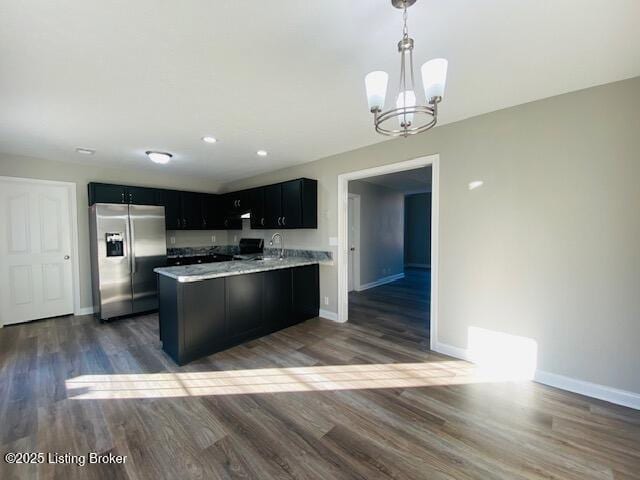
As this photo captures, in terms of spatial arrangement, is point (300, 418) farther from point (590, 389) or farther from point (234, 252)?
point (234, 252)

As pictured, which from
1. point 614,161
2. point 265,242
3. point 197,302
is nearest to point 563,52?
point 614,161

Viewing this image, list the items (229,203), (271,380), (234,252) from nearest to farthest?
(271,380) < (229,203) < (234,252)

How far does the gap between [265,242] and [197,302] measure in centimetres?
253

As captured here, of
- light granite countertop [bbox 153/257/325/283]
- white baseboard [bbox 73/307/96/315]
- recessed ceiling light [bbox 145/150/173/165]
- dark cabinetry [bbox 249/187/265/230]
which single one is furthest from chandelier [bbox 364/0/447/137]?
white baseboard [bbox 73/307/96/315]

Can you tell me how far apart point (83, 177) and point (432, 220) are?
5.36 metres

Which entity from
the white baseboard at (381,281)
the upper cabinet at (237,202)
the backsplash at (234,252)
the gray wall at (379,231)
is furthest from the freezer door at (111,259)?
the white baseboard at (381,281)

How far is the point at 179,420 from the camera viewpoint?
1.90 m

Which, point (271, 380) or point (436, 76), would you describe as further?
point (271, 380)

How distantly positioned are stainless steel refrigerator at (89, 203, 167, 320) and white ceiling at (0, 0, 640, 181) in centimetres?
147

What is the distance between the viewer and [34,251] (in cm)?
391

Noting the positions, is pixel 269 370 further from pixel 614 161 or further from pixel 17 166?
pixel 17 166

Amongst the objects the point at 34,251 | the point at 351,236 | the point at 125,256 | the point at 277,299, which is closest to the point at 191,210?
the point at 125,256

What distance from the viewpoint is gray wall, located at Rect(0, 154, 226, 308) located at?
3.77 meters

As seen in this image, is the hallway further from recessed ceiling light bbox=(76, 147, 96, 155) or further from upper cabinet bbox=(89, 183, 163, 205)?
recessed ceiling light bbox=(76, 147, 96, 155)
